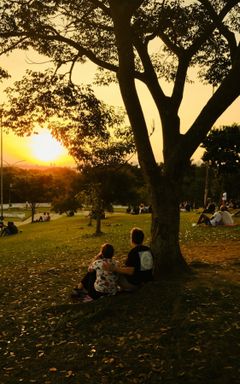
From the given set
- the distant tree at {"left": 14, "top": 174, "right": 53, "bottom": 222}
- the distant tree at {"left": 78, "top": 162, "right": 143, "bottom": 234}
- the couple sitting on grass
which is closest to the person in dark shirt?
the couple sitting on grass

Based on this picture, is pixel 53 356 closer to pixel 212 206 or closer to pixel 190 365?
pixel 190 365

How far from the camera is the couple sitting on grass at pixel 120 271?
32.3 ft

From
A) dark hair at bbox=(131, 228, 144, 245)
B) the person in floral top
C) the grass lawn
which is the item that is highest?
dark hair at bbox=(131, 228, 144, 245)

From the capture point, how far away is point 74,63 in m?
14.3

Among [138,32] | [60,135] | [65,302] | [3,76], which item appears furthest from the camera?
[60,135]

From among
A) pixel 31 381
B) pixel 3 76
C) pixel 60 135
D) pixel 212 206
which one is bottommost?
pixel 31 381

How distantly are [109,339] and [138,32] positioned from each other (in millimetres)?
7883

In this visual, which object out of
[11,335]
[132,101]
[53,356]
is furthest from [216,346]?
[132,101]

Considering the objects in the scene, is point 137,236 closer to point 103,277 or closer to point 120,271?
point 120,271

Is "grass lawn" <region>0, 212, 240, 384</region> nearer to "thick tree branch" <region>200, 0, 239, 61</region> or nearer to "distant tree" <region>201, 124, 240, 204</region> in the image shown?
"thick tree branch" <region>200, 0, 239, 61</region>

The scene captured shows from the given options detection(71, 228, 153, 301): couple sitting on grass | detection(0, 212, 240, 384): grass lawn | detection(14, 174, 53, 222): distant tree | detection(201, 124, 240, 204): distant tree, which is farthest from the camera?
detection(14, 174, 53, 222): distant tree

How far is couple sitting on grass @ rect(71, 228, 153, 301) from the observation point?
387 inches

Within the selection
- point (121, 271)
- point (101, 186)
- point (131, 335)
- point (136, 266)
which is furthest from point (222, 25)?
point (101, 186)

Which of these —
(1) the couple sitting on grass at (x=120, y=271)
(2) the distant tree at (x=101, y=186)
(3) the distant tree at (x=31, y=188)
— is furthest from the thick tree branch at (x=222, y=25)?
(3) the distant tree at (x=31, y=188)
